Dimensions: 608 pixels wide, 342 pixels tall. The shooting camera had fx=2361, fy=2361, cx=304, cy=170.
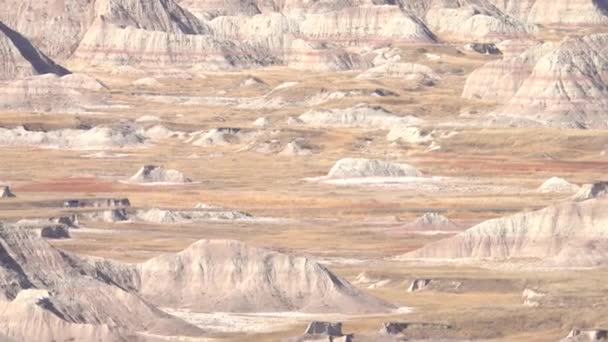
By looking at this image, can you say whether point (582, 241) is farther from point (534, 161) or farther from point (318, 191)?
point (534, 161)

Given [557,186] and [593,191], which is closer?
[593,191]

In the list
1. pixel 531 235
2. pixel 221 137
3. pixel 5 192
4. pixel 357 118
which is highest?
pixel 531 235

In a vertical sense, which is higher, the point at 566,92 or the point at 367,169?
the point at 367,169

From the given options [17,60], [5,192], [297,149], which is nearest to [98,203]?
[5,192]

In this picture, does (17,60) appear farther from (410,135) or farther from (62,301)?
(62,301)

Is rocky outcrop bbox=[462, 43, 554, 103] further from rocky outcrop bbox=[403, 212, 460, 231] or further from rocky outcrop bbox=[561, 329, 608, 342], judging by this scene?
rocky outcrop bbox=[561, 329, 608, 342]

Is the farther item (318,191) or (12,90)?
(12,90)

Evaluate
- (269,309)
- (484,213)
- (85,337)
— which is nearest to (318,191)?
(484,213)
